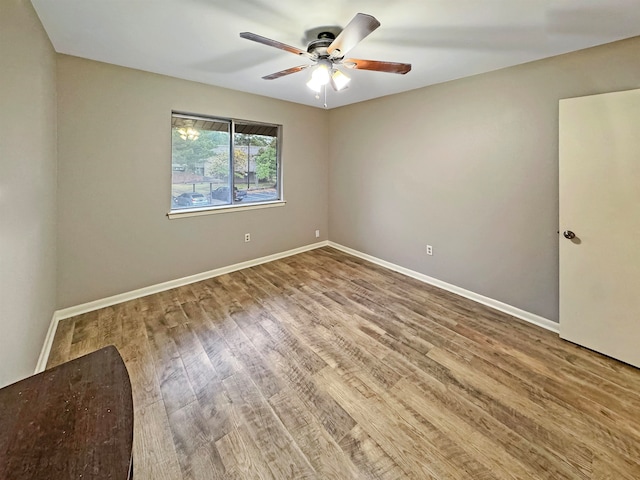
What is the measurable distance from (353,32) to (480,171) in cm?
208

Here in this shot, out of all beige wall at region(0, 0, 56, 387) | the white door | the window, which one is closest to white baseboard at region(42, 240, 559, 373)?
beige wall at region(0, 0, 56, 387)

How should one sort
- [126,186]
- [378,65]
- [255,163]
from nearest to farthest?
[378,65], [126,186], [255,163]

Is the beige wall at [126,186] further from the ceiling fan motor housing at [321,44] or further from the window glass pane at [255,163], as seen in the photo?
the ceiling fan motor housing at [321,44]

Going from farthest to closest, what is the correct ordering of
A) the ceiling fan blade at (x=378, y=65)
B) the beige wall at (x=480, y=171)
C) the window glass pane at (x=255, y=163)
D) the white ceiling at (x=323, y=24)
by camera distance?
the window glass pane at (x=255, y=163) < the beige wall at (x=480, y=171) < the ceiling fan blade at (x=378, y=65) < the white ceiling at (x=323, y=24)

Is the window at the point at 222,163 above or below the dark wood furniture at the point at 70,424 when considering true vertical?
above

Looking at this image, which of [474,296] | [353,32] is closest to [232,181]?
[353,32]

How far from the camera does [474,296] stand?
3176 millimetres

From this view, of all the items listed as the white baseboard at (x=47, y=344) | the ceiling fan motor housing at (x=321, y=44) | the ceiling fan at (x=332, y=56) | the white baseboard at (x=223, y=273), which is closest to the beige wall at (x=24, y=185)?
the white baseboard at (x=47, y=344)

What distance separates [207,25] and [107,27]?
0.75 metres

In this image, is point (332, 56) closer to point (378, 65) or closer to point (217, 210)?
point (378, 65)

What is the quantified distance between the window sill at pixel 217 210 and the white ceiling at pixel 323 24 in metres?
1.50

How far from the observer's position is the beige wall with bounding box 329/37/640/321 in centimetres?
247

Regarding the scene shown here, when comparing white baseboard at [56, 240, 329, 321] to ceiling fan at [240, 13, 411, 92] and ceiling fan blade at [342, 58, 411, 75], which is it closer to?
ceiling fan at [240, 13, 411, 92]

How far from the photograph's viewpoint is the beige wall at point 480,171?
247 cm
